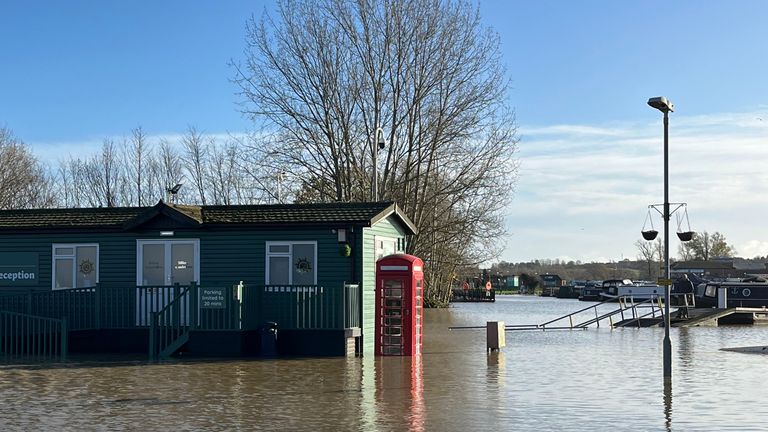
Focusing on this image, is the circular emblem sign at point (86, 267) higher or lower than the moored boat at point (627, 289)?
higher

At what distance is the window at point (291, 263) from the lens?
2488cm

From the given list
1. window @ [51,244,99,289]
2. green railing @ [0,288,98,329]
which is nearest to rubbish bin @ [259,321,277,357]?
green railing @ [0,288,98,329]

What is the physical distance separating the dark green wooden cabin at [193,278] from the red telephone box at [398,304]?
0.64 meters

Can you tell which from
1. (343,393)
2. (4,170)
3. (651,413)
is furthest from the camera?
(4,170)

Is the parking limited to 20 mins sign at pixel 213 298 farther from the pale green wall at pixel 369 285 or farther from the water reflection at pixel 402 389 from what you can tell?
the water reflection at pixel 402 389

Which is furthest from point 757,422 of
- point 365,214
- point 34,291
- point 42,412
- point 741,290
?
point 741,290

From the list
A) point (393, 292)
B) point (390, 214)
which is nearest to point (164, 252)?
point (390, 214)

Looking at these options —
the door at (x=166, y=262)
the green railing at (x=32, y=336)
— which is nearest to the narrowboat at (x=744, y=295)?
the door at (x=166, y=262)

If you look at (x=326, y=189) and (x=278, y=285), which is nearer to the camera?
(x=278, y=285)

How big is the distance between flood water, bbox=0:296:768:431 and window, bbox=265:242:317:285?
8.40 ft

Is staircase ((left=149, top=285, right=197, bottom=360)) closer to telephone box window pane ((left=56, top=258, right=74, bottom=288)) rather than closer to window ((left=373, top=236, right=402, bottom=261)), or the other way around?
telephone box window pane ((left=56, top=258, right=74, bottom=288))

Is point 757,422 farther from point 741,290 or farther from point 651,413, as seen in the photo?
point 741,290

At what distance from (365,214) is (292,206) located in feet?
6.32

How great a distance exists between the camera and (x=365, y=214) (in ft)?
81.0
